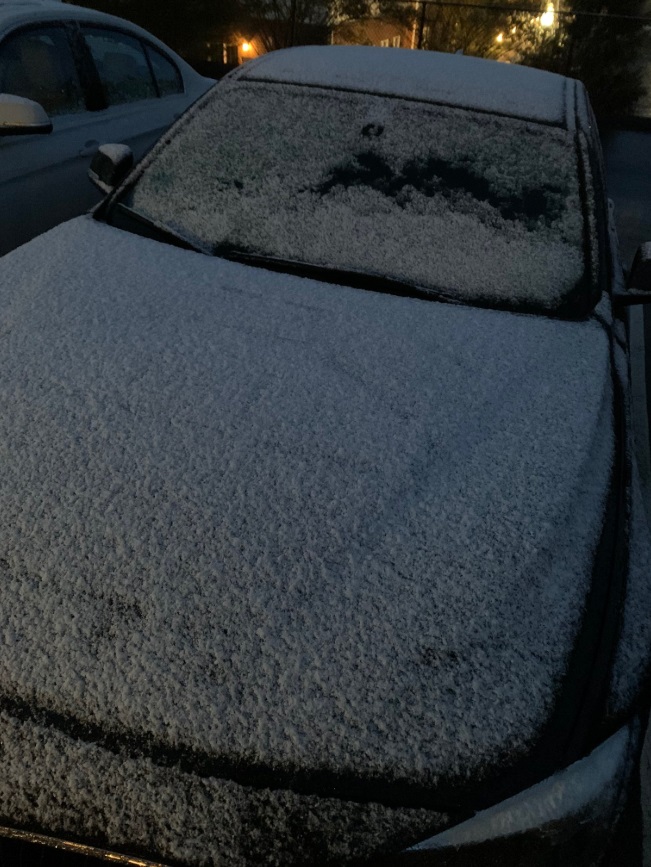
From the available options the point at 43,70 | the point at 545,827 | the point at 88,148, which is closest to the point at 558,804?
the point at 545,827

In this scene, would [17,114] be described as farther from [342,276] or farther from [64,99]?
[342,276]

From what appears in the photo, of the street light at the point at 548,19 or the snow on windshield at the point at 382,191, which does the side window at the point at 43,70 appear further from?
the street light at the point at 548,19

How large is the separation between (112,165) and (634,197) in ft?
22.3

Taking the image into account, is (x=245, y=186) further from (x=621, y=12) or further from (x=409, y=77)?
(x=621, y=12)

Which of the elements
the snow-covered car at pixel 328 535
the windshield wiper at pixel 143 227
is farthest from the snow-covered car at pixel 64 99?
the snow-covered car at pixel 328 535

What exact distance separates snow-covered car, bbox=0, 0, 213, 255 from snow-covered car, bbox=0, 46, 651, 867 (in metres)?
1.76

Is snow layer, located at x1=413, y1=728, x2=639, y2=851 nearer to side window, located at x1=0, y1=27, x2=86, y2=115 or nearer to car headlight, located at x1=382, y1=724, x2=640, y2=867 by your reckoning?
car headlight, located at x1=382, y1=724, x2=640, y2=867

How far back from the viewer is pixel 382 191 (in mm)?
2164

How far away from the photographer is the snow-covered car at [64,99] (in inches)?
137

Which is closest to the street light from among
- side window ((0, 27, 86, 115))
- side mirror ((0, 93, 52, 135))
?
side window ((0, 27, 86, 115))

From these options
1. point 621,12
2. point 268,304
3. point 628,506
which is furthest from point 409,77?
point 621,12

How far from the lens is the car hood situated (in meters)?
0.98

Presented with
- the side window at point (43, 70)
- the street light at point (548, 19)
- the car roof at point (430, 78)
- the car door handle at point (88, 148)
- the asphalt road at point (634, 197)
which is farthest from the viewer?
the street light at point (548, 19)

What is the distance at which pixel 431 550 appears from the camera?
3.92ft
